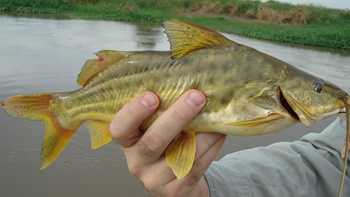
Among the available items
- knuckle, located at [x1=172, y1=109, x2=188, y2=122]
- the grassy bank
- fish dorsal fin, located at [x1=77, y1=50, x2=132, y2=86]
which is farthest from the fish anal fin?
the grassy bank

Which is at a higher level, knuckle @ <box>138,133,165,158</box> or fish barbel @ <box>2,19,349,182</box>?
fish barbel @ <box>2,19,349,182</box>

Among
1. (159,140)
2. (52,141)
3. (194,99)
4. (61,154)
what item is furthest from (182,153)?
(61,154)

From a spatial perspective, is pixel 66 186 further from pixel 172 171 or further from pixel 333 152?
pixel 333 152

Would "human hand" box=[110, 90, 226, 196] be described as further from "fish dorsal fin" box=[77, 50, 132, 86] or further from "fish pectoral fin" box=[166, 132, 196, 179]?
"fish dorsal fin" box=[77, 50, 132, 86]

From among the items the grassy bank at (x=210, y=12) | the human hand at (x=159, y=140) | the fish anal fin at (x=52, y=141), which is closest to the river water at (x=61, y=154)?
the fish anal fin at (x=52, y=141)

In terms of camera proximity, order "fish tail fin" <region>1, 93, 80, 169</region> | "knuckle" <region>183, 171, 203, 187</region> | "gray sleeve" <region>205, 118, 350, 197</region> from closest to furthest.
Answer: "knuckle" <region>183, 171, 203, 187</region> < "fish tail fin" <region>1, 93, 80, 169</region> < "gray sleeve" <region>205, 118, 350, 197</region>

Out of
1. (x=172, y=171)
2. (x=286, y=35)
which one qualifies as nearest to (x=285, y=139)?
(x=172, y=171)

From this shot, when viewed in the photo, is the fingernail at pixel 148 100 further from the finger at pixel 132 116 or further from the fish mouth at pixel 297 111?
the fish mouth at pixel 297 111

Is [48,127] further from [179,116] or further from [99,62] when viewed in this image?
[179,116]
